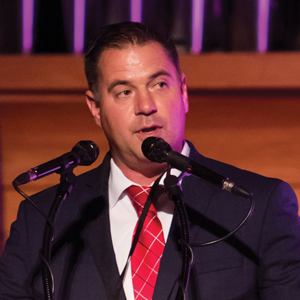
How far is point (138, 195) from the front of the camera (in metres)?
1.50

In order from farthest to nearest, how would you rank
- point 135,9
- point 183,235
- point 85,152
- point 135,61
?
point 135,9
point 135,61
point 85,152
point 183,235

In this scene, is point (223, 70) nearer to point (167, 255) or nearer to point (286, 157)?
point (286, 157)

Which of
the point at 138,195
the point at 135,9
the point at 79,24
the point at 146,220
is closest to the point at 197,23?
the point at 135,9

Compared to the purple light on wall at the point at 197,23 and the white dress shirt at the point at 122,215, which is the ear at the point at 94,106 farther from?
the purple light on wall at the point at 197,23

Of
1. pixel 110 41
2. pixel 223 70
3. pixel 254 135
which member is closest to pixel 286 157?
pixel 254 135

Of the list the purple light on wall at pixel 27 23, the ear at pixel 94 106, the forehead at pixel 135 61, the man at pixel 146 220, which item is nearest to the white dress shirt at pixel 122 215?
the man at pixel 146 220

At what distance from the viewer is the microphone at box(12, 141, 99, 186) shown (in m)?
0.98

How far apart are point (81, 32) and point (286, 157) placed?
152 cm

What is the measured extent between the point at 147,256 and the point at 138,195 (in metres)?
0.26

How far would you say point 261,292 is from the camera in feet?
4.35

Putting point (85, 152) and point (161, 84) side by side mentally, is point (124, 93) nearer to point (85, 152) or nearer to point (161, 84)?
point (161, 84)

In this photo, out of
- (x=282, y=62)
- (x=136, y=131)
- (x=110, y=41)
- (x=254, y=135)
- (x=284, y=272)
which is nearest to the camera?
(x=284, y=272)

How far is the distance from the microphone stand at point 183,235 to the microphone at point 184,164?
2.2 inches

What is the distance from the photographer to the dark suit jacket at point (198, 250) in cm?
129
